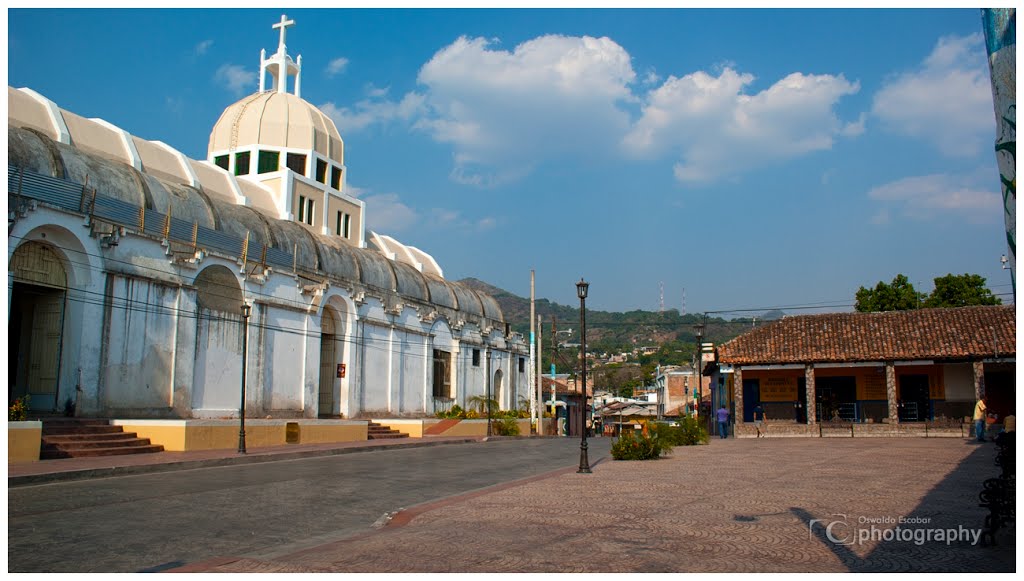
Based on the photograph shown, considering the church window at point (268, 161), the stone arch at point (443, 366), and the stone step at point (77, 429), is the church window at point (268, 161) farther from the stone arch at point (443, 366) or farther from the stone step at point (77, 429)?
the stone step at point (77, 429)

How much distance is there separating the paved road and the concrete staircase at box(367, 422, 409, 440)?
1119cm

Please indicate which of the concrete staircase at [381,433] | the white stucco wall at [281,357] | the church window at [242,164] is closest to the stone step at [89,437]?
the white stucco wall at [281,357]

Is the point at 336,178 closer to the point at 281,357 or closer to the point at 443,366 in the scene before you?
the point at 443,366

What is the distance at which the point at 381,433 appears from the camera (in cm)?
3003

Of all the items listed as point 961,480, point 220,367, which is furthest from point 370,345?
point 961,480

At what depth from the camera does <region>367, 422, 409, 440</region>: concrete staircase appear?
95.6 ft

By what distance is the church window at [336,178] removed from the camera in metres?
40.0

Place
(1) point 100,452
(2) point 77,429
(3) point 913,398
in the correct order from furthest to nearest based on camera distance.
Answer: (3) point 913,398 → (2) point 77,429 → (1) point 100,452

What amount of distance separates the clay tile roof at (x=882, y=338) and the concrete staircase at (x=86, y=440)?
2159 centimetres

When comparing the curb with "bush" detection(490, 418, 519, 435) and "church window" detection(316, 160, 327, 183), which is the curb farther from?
"church window" detection(316, 160, 327, 183)

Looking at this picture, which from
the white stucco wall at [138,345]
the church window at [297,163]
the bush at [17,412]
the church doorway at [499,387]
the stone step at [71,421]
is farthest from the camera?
the church doorway at [499,387]

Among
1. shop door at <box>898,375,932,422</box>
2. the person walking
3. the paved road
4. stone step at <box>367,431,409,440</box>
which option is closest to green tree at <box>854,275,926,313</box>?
shop door at <box>898,375,932,422</box>

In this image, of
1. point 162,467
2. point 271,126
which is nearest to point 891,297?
point 271,126

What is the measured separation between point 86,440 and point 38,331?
3.95 m
